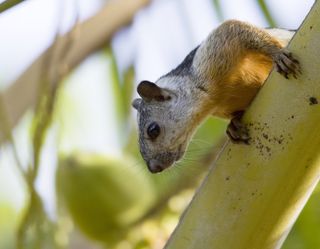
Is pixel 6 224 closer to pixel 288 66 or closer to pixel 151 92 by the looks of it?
pixel 151 92

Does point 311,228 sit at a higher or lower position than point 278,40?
lower

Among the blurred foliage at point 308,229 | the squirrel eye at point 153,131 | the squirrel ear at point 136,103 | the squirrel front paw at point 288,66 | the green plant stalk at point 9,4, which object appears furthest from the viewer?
the squirrel ear at point 136,103

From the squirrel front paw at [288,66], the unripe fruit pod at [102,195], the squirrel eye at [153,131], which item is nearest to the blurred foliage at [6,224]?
the unripe fruit pod at [102,195]

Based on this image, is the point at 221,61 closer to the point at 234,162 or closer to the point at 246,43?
the point at 246,43

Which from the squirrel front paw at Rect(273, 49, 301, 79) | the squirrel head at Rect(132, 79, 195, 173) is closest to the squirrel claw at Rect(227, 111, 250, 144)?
the squirrel front paw at Rect(273, 49, 301, 79)

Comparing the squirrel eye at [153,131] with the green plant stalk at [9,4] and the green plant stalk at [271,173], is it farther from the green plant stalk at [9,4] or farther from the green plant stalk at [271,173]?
the green plant stalk at [9,4]

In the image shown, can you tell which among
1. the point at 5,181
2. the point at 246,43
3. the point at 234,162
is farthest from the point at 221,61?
the point at 5,181

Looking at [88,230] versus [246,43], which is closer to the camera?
[246,43]
